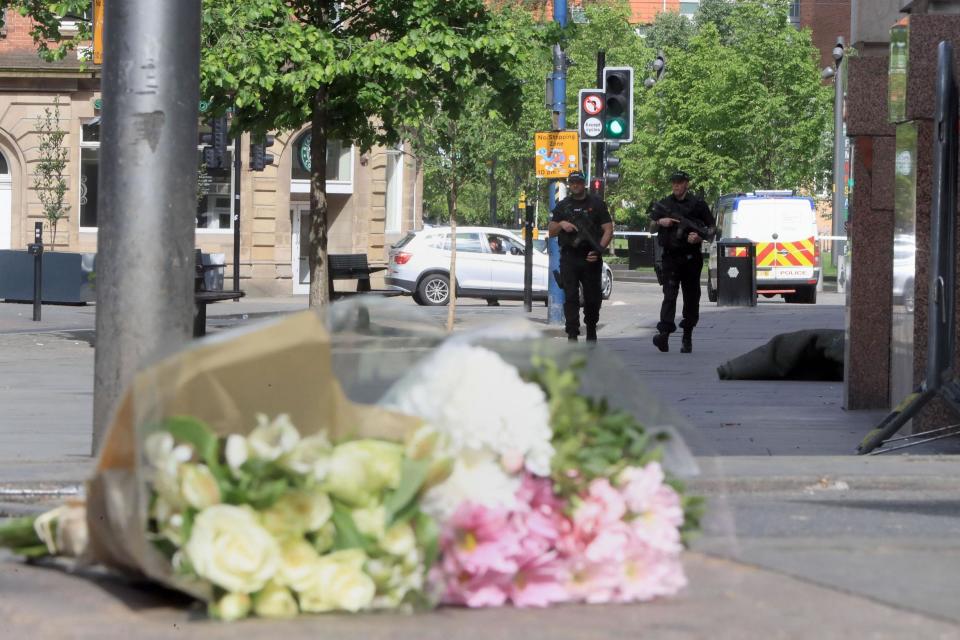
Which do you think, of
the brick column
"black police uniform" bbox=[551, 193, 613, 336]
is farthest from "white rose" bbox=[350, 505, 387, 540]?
"black police uniform" bbox=[551, 193, 613, 336]

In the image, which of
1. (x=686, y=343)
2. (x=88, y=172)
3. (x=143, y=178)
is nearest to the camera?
(x=143, y=178)

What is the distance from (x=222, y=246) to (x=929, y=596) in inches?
1239

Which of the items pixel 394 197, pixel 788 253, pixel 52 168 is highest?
pixel 52 168

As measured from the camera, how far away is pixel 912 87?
28.8 ft

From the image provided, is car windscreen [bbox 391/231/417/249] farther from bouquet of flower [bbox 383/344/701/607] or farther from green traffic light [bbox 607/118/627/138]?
bouquet of flower [bbox 383/344/701/607]

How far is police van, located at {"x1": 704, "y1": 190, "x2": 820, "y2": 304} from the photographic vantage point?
3212cm

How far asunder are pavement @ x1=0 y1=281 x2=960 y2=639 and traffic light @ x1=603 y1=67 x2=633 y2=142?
8759mm

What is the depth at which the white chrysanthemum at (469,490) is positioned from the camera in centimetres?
383

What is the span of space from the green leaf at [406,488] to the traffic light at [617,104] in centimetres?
1684

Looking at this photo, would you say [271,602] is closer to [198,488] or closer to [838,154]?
[198,488]

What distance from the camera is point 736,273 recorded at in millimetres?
27906

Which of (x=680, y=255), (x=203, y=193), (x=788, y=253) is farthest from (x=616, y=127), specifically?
(x=203, y=193)

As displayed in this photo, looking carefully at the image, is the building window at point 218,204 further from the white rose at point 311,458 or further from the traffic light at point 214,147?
the white rose at point 311,458

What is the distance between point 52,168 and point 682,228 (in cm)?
2015
